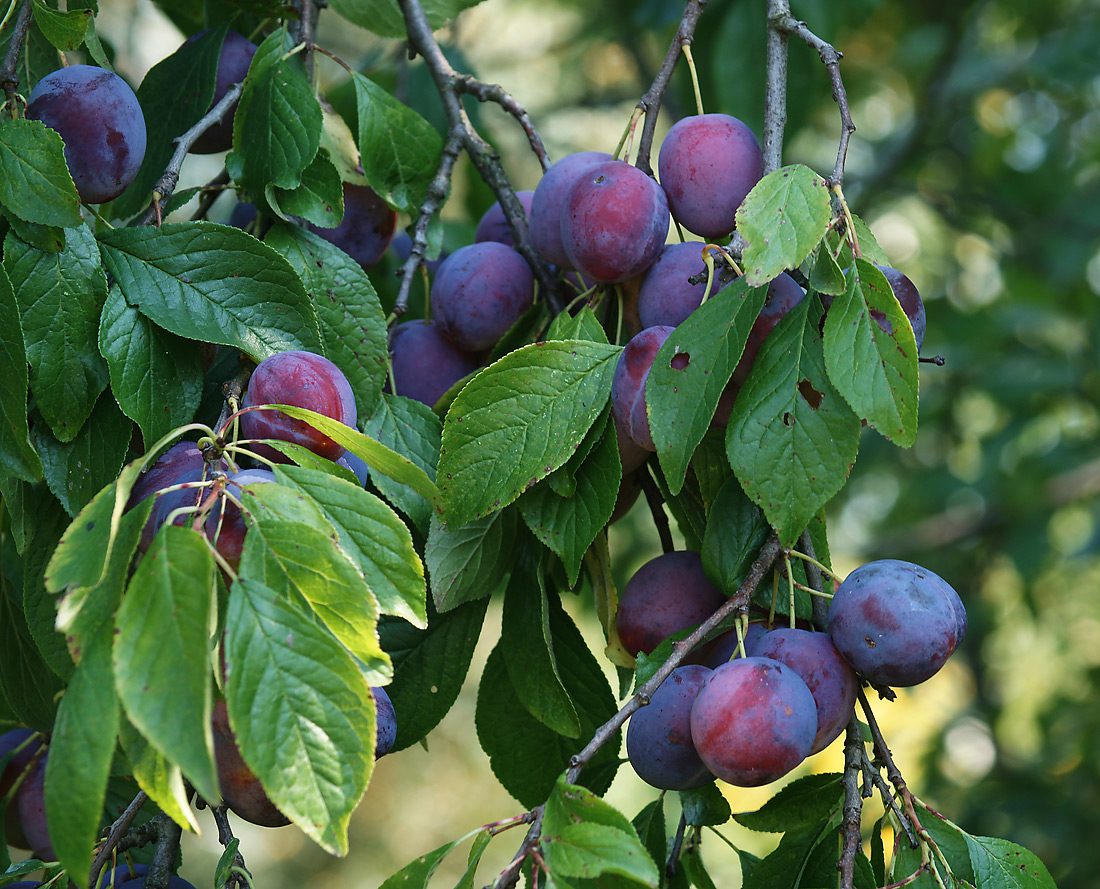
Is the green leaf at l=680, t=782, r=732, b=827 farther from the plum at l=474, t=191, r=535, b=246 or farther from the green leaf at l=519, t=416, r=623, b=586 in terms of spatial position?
the plum at l=474, t=191, r=535, b=246

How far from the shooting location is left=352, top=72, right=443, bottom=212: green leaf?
79cm

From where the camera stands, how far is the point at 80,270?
1.89ft

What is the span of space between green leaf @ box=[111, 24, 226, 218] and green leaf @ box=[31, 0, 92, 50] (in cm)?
18

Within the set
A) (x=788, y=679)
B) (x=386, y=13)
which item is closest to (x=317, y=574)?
(x=788, y=679)

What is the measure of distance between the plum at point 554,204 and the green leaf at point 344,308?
13 cm

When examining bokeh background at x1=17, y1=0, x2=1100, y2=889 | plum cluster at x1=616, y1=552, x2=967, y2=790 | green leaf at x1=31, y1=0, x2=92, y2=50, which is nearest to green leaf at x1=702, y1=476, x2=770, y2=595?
plum cluster at x1=616, y1=552, x2=967, y2=790

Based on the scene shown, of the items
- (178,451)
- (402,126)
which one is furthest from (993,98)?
(178,451)

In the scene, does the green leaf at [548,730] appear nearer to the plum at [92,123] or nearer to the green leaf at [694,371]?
the green leaf at [694,371]

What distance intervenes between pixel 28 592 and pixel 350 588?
307 mm

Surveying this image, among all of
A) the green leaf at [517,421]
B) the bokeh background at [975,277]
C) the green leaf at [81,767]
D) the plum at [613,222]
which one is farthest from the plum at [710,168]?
the bokeh background at [975,277]

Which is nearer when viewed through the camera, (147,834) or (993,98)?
(147,834)

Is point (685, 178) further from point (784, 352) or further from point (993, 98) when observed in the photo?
point (993, 98)

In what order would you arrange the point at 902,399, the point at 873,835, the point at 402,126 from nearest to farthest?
the point at 902,399
the point at 873,835
the point at 402,126

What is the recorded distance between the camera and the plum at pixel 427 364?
2.50 ft
